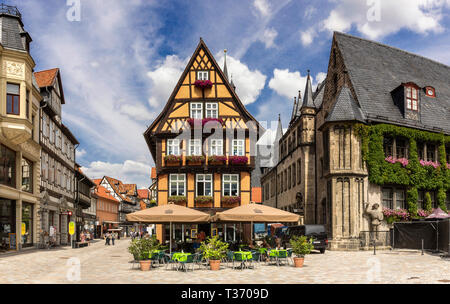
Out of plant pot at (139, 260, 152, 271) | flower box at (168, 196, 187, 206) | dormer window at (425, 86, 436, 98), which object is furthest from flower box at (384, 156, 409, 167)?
plant pot at (139, 260, 152, 271)

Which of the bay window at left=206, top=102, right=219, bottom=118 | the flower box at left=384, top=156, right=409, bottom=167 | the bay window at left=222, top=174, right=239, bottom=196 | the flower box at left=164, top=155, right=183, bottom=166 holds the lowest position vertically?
the bay window at left=222, top=174, right=239, bottom=196

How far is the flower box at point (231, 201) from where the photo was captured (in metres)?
33.6

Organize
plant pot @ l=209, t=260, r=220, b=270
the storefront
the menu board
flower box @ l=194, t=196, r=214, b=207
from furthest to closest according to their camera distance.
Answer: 1. flower box @ l=194, t=196, r=214, b=207
2. the menu board
3. the storefront
4. plant pot @ l=209, t=260, r=220, b=270

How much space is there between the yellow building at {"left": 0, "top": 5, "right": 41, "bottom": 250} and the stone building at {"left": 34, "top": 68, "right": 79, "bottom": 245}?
3.54 metres

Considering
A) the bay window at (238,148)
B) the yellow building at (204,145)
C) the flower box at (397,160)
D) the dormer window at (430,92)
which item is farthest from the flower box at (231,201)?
the dormer window at (430,92)

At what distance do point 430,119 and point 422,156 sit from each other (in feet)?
10.3

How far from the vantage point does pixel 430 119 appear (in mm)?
34938

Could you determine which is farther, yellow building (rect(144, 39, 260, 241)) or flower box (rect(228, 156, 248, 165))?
yellow building (rect(144, 39, 260, 241))

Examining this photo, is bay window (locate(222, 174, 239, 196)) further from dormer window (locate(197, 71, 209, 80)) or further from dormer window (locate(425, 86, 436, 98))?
dormer window (locate(425, 86, 436, 98))

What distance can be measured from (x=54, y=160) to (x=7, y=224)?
11.4 m

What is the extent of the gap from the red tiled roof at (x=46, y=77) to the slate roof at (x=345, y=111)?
21730mm

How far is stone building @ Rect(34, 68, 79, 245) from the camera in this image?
34.8m

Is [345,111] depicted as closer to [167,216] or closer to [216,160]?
[216,160]
